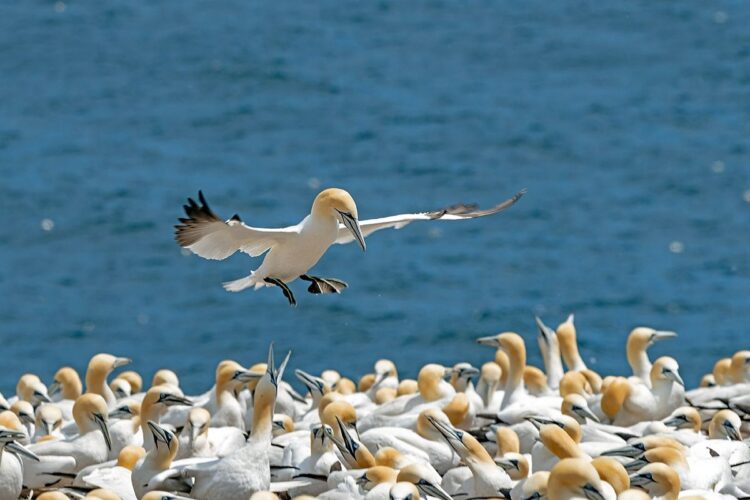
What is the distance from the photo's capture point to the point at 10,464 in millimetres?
12148

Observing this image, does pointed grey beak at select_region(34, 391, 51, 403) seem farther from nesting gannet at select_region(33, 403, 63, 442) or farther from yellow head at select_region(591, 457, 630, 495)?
yellow head at select_region(591, 457, 630, 495)

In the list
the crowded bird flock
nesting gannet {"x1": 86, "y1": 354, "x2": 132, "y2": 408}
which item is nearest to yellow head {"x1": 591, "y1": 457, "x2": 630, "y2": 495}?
the crowded bird flock

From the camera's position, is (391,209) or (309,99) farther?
(309,99)

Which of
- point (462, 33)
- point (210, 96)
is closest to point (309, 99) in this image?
point (210, 96)

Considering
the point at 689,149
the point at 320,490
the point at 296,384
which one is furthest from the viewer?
the point at 689,149

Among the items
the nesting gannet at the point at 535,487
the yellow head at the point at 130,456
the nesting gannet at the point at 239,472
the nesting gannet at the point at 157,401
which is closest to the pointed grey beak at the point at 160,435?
the nesting gannet at the point at 239,472

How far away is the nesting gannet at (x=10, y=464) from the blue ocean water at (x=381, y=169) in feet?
52.5

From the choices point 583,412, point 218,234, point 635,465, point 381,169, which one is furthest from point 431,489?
point 381,169

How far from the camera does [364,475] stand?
11.6 metres

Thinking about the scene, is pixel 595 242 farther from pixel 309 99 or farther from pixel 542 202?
pixel 309 99

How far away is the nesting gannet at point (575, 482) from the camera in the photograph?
10234mm

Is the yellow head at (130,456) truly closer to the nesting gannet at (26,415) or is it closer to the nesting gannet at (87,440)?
the nesting gannet at (87,440)

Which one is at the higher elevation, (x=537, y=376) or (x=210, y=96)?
(x=537, y=376)

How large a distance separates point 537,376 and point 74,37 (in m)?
32.7
